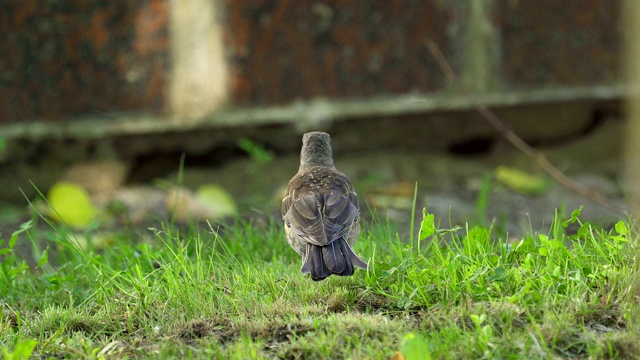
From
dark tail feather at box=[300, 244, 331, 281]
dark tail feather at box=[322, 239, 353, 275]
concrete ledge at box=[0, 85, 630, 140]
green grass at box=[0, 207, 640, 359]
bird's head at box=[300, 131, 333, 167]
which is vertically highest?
bird's head at box=[300, 131, 333, 167]

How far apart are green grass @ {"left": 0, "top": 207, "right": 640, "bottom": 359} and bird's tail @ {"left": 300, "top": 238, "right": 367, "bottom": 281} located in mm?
77

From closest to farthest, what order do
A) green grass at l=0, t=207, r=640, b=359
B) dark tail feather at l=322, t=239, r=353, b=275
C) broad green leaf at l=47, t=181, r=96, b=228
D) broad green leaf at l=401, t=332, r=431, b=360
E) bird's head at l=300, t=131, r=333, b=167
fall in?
broad green leaf at l=401, t=332, r=431, b=360, green grass at l=0, t=207, r=640, b=359, dark tail feather at l=322, t=239, r=353, b=275, bird's head at l=300, t=131, r=333, b=167, broad green leaf at l=47, t=181, r=96, b=228

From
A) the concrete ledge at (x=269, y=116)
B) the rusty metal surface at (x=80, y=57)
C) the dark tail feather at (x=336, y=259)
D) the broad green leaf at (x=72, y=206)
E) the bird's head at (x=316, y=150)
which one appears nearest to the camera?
the dark tail feather at (x=336, y=259)

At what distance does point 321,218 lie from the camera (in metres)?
3.82

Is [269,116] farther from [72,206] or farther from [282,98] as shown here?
[72,206]

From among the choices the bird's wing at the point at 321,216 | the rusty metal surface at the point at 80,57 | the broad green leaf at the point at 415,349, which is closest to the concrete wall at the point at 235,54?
the rusty metal surface at the point at 80,57

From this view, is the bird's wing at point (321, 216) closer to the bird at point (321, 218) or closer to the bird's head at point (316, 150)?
the bird at point (321, 218)

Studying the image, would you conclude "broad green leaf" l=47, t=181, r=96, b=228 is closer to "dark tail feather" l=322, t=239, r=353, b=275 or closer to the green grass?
the green grass

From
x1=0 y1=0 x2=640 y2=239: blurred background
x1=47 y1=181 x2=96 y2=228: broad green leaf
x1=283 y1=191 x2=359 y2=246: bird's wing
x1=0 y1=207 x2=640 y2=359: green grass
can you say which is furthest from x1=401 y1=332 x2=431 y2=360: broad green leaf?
x1=47 y1=181 x2=96 y2=228: broad green leaf

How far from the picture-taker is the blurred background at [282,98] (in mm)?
5910

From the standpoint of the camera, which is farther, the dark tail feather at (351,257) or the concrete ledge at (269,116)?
the concrete ledge at (269,116)

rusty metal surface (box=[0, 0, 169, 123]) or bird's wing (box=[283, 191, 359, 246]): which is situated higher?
rusty metal surface (box=[0, 0, 169, 123])

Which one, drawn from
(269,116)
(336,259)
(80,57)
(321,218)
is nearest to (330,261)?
(336,259)

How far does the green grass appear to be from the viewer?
300cm
